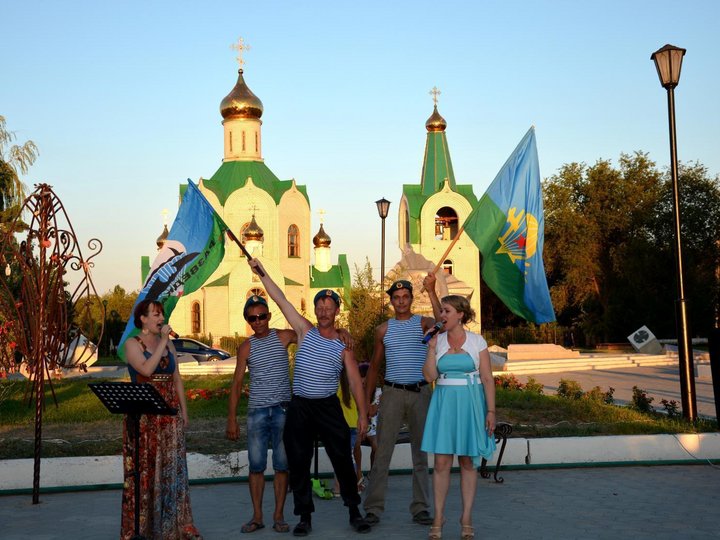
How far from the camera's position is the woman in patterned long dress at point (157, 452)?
655 centimetres

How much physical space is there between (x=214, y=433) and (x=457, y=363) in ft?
19.3

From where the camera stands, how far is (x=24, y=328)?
14.5 m

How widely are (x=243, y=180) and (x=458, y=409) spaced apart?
42619 millimetres

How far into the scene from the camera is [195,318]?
161 ft

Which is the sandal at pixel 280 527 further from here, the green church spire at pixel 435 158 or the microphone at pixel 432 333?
the green church spire at pixel 435 158

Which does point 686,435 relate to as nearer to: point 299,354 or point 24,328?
point 299,354

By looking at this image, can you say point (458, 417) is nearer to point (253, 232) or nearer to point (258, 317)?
point (258, 317)

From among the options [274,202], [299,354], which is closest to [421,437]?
[299,354]

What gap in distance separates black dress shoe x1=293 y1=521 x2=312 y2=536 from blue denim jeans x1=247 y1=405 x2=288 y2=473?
0.44 metres

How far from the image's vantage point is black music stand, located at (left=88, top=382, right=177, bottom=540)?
628cm

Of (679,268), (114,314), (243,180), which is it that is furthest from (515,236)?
(114,314)

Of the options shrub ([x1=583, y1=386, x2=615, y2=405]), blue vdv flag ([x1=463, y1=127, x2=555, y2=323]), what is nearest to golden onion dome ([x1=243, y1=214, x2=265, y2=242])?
shrub ([x1=583, y1=386, x2=615, y2=405])

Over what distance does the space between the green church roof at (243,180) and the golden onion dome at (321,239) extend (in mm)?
2513

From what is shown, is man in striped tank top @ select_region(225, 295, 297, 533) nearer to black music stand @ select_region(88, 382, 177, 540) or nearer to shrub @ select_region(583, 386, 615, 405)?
black music stand @ select_region(88, 382, 177, 540)
